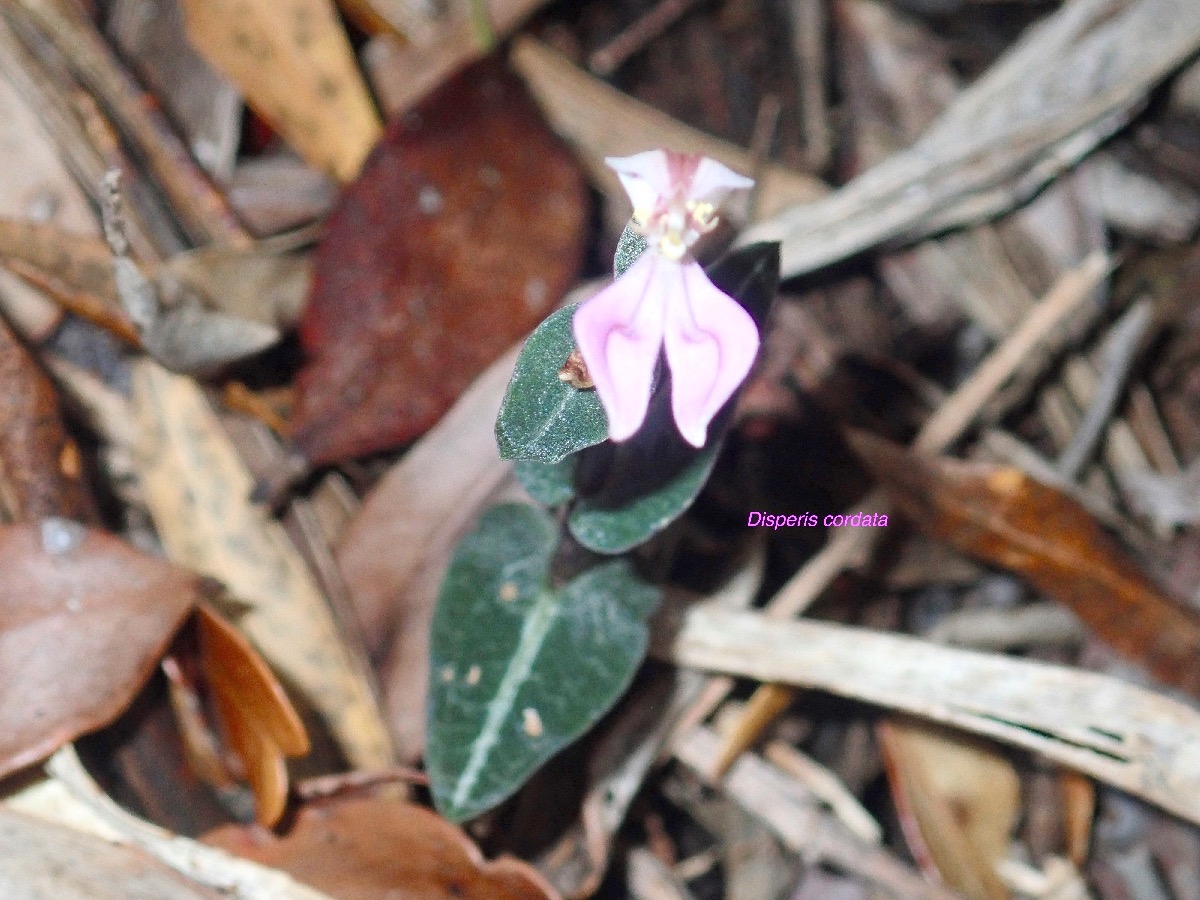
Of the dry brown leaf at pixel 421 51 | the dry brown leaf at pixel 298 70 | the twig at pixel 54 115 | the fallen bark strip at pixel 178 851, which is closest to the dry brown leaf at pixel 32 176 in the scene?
the twig at pixel 54 115

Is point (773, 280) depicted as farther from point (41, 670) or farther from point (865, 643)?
point (41, 670)

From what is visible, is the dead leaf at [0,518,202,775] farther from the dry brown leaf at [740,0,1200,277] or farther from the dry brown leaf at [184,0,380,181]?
the dry brown leaf at [740,0,1200,277]

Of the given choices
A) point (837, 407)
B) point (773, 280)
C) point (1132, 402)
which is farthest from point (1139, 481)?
point (773, 280)

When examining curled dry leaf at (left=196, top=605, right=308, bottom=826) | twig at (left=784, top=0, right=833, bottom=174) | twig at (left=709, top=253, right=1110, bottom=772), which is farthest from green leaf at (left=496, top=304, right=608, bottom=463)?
twig at (left=784, top=0, right=833, bottom=174)

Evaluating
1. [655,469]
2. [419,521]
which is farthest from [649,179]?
[419,521]

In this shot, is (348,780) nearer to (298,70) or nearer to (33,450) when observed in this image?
(33,450)

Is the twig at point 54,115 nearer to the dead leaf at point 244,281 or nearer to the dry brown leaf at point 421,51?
the dead leaf at point 244,281
